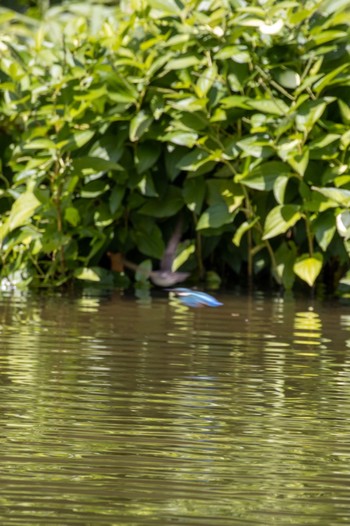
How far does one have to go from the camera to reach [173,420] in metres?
3.80

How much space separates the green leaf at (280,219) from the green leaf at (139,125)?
0.81 metres

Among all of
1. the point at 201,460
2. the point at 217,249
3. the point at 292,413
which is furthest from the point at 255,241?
the point at 201,460

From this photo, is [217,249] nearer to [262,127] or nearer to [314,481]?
[262,127]

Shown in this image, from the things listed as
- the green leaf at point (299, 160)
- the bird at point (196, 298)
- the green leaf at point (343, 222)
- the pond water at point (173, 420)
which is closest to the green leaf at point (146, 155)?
Result: the bird at point (196, 298)

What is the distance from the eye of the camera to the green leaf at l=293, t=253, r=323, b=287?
23.9 feet

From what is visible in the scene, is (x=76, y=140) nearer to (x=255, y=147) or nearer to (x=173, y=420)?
(x=255, y=147)

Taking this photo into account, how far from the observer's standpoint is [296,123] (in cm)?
717

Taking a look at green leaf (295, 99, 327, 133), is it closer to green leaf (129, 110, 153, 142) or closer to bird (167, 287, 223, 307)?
green leaf (129, 110, 153, 142)

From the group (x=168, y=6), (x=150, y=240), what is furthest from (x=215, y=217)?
(x=168, y=6)

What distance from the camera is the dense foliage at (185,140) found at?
7242mm

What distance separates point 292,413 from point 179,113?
3.72 meters

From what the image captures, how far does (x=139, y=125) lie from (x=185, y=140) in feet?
0.86

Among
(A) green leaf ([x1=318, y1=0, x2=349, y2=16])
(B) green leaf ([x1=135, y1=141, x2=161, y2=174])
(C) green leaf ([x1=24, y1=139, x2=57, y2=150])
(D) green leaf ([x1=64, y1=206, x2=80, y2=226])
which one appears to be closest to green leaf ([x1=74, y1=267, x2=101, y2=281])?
(D) green leaf ([x1=64, y1=206, x2=80, y2=226])

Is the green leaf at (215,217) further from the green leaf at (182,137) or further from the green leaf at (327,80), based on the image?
the green leaf at (327,80)
